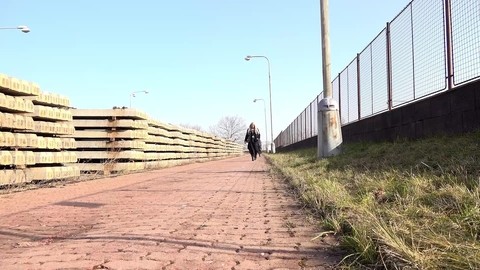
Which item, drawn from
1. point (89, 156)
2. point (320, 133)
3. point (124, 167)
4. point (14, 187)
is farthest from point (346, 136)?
point (14, 187)

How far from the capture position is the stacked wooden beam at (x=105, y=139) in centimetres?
1305

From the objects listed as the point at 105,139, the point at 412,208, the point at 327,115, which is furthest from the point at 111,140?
the point at 412,208

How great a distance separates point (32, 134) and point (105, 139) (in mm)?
4760

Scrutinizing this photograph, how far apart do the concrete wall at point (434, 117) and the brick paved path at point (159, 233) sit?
3035 mm

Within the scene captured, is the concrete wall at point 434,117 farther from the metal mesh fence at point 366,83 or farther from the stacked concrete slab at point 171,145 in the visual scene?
the stacked concrete slab at point 171,145

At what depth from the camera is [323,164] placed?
9.80 meters

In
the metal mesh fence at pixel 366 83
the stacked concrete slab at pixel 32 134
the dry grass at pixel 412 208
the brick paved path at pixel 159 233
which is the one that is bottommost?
the brick paved path at pixel 159 233

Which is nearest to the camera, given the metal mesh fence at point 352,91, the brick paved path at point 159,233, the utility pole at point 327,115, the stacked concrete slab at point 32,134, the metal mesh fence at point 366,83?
the brick paved path at point 159,233

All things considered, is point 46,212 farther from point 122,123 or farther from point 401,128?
point 122,123

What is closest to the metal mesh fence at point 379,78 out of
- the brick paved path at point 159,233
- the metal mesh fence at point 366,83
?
the metal mesh fence at point 366,83

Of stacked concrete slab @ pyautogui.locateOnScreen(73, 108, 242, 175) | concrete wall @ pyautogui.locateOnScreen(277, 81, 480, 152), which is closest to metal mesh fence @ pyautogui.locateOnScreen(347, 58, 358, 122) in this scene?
concrete wall @ pyautogui.locateOnScreen(277, 81, 480, 152)

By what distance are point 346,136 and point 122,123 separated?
7494 mm

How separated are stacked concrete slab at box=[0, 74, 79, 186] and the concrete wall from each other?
7.41m

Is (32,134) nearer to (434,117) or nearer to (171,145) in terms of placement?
(434,117)
